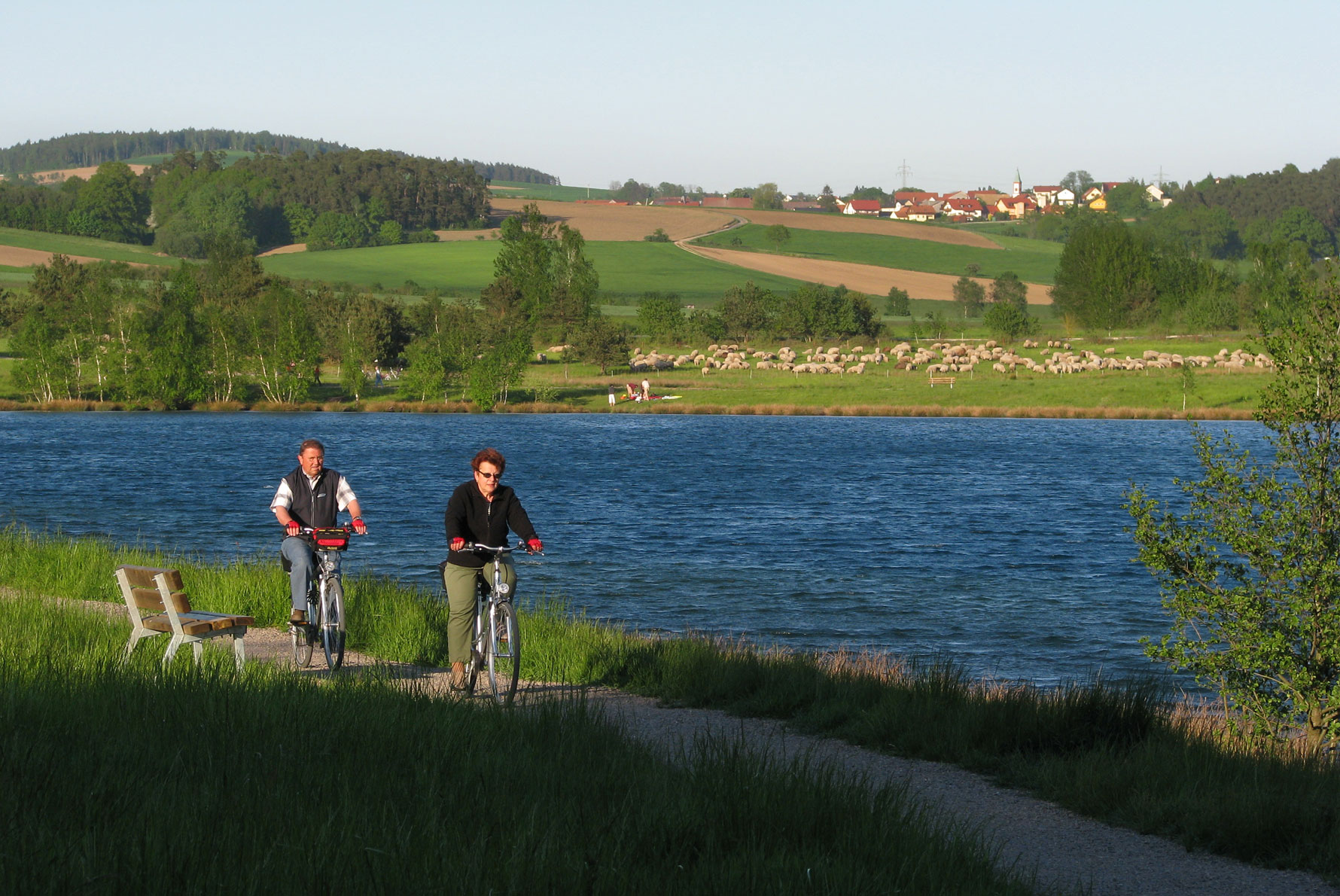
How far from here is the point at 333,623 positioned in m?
12.4

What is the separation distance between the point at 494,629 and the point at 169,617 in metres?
2.64

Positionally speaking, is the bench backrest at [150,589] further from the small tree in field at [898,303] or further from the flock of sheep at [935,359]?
the small tree in field at [898,303]

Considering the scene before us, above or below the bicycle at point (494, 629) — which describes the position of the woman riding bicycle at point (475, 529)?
above

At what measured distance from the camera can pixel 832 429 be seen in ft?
253

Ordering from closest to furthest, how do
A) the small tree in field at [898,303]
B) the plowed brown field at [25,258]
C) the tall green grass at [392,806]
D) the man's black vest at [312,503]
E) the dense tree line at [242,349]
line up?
the tall green grass at [392,806] → the man's black vest at [312,503] → the dense tree line at [242,349] → the small tree in field at [898,303] → the plowed brown field at [25,258]

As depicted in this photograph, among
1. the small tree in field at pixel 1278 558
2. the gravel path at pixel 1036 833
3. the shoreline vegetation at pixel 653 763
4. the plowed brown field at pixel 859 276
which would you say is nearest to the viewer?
the shoreline vegetation at pixel 653 763

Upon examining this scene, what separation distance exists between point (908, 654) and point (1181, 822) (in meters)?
12.3

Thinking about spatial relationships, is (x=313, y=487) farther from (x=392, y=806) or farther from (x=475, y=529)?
(x=392, y=806)

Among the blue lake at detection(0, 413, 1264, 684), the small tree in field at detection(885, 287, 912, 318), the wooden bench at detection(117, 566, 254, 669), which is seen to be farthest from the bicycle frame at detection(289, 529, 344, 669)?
the small tree in field at detection(885, 287, 912, 318)

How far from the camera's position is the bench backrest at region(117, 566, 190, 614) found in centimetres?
1113

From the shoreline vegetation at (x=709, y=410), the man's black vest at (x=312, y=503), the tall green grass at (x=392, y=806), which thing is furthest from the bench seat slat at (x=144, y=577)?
the shoreline vegetation at (x=709, y=410)

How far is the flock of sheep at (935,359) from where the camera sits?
3853 inches

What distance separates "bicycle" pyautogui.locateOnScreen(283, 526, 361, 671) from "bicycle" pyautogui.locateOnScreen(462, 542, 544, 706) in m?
1.48

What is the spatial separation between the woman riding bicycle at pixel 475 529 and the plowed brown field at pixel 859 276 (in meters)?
147
